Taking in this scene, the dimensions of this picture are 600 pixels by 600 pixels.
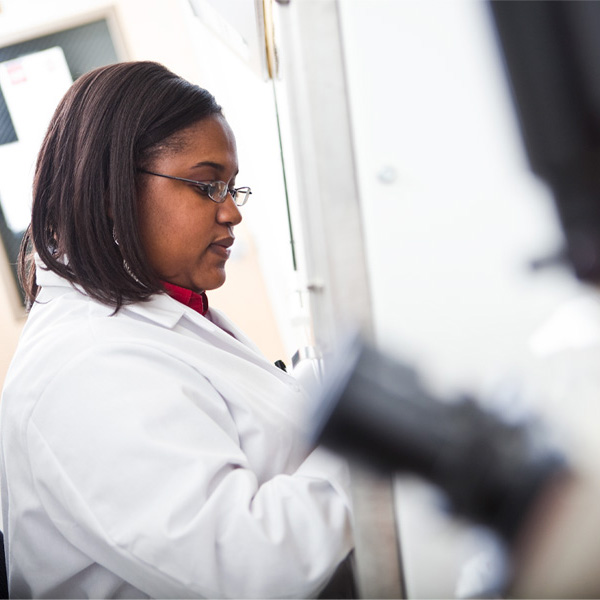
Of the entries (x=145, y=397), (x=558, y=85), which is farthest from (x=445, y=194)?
(x=145, y=397)

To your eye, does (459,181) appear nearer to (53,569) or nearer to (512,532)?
(512,532)

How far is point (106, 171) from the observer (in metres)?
0.97

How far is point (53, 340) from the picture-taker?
85cm

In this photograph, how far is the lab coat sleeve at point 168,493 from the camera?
2.17 ft

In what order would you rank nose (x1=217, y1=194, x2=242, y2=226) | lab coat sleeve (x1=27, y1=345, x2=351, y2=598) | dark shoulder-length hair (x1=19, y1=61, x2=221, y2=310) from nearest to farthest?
lab coat sleeve (x1=27, y1=345, x2=351, y2=598)
dark shoulder-length hair (x1=19, y1=61, x2=221, y2=310)
nose (x1=217, y1=194, x2=242, y2=226)

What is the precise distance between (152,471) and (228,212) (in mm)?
526

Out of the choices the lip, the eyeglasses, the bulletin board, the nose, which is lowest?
the lip

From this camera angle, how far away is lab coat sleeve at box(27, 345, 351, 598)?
0.66 meters

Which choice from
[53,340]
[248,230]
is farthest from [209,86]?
[53,340]

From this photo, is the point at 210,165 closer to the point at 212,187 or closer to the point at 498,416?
the point at 212,187

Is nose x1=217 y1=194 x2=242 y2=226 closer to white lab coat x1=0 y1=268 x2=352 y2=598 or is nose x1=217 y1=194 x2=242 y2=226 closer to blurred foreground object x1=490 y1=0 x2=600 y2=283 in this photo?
white lab coat x1=0 y1=268 x2=352 y2=598

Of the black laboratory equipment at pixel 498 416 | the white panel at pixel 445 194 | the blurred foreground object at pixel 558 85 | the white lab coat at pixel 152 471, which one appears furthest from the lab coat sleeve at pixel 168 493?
the blurred foreground object at pixel 558 85

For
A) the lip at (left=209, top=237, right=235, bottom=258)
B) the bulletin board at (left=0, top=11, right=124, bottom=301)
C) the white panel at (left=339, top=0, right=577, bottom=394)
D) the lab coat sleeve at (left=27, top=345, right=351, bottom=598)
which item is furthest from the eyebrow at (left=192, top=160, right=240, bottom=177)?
the bulletin board at (left=0, top=11, right=124, bottom=301)

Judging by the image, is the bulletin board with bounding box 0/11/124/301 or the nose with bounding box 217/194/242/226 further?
the bulletin board with bounding box 0/11/124/301
